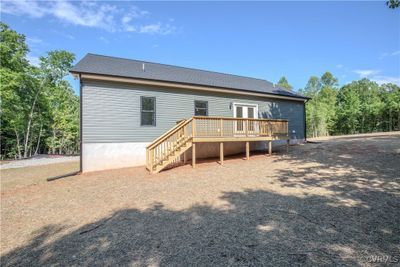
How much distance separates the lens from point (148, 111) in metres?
11.2

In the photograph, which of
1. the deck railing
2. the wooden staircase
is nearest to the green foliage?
the deck railing

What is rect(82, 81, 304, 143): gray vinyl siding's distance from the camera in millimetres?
9891

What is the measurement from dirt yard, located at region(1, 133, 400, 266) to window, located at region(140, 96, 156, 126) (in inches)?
143

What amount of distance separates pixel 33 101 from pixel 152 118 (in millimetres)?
20578

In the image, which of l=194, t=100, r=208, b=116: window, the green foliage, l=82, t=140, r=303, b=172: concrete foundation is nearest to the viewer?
l=82, t=140, r=303, b=172: concrete foundation

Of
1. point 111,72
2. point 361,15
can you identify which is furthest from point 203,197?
point 361,15

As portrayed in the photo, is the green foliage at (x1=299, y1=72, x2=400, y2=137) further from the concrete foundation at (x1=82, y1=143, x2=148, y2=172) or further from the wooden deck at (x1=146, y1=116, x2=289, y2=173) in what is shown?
the concrete foundation at (x1=82, y1=143, x2=148, y2=172)

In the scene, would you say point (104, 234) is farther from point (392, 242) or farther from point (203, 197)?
point (392, 242)

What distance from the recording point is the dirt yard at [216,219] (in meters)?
3.23

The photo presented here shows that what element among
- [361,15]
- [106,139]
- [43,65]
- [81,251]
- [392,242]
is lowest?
[81,251]

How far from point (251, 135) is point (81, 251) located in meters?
9.34

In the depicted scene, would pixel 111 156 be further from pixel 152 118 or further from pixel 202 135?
pixel 202 135

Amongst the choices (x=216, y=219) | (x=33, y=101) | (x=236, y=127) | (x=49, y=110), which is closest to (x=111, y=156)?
(x=236, y=127)

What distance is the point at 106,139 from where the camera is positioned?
10.2m
